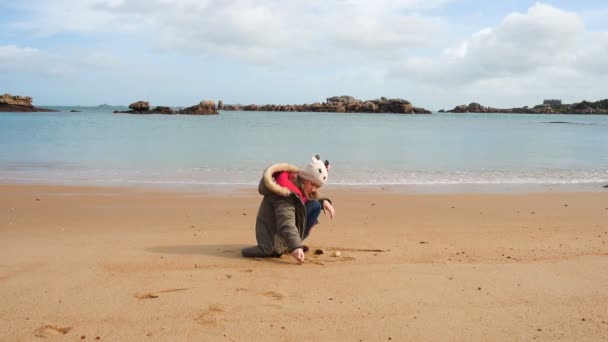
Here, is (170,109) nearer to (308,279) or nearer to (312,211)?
(312,211)

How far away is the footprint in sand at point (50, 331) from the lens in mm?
3023

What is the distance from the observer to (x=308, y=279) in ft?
13.5

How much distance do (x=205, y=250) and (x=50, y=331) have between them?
2.18 metres

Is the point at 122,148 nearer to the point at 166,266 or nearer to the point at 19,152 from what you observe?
the point at 19,152

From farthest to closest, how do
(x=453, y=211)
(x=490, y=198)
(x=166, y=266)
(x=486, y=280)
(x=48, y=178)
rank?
(x=48, y=178) < (x=490, y=198) < (x=453, y=211) < (x=166, y=266) < (x=486, y=280)

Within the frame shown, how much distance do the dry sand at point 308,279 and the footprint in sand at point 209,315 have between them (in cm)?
1

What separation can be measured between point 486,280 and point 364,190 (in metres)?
6.03

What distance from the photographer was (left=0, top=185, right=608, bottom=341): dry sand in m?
3.17

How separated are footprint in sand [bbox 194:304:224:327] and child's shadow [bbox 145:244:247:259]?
4.70 ft

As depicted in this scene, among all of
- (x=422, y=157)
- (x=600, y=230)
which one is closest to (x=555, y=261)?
(x=600, y=230)

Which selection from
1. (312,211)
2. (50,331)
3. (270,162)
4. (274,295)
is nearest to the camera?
(50,331)

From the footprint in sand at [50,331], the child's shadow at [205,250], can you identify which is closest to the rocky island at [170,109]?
the child's shadow at [205,250]

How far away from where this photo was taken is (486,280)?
4.08 meters

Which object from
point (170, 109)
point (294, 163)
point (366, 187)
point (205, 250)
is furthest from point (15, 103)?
point (205, 250)
